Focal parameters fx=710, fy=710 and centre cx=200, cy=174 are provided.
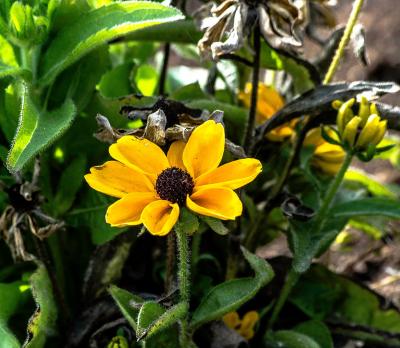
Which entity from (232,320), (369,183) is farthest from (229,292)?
(369,183)

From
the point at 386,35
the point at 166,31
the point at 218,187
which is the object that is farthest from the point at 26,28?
the point at 386,35

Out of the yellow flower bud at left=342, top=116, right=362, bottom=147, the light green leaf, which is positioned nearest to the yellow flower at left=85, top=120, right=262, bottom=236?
the yellow flower bud at left=342, top=116, right=362, bottom=147

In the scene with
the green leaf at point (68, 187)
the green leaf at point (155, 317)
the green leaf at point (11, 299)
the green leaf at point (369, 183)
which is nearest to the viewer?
the green leaf at point (155, 317)

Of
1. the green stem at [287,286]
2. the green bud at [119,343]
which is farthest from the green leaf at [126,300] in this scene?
the green stem at [287,286]

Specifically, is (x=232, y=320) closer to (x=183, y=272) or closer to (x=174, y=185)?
(x=183, y=272)

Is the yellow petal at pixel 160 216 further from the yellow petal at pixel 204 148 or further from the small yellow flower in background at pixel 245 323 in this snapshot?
the small yellow flower in background at pixel 245 323

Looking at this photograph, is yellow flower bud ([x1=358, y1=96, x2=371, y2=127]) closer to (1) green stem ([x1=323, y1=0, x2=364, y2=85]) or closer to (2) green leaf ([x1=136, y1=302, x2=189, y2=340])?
(1) green stem ([x1=323, y1=0, x2=364, y2=85])

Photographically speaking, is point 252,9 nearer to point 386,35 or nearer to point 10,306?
point 10,306
